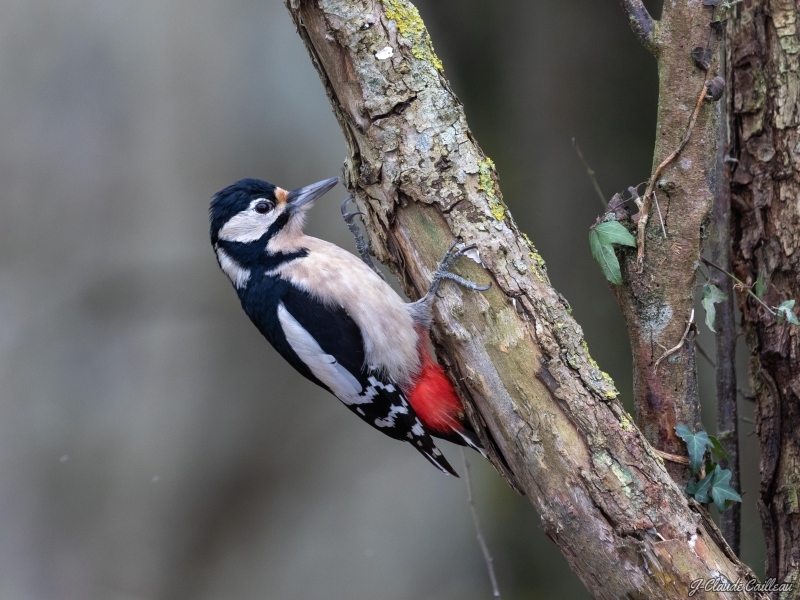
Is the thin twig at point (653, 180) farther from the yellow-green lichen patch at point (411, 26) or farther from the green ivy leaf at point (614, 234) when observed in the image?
the yellow-green lichen patch at point (411, 26)

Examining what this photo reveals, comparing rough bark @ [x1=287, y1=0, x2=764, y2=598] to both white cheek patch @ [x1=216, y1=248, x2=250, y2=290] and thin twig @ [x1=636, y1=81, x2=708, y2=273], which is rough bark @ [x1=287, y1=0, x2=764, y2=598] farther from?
white cheek patch @ [x1=216, y1=248, x2=250, y2=290]

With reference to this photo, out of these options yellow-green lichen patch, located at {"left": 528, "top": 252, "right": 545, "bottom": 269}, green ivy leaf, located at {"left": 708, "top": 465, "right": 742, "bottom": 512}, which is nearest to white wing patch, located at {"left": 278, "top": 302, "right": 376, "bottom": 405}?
yellow-green lichen patch, located at {"left": 528, "top": 252, "right": 545, "bottom": 269}

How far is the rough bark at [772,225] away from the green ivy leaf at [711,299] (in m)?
0.15

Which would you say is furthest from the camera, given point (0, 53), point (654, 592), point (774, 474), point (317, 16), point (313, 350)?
point (0, 53)

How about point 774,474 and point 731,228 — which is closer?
point 774,474

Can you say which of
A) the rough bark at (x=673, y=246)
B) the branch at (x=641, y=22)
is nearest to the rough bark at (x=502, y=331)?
the rough bark at (x=673, y=246)

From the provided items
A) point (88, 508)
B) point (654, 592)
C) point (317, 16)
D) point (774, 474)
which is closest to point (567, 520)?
point (654, 592)

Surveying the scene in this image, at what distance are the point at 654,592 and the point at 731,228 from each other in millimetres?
1206

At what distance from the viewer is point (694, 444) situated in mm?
1942

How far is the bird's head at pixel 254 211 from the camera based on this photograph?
2547mm

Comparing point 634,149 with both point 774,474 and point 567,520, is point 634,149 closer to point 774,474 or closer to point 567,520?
point 774,474

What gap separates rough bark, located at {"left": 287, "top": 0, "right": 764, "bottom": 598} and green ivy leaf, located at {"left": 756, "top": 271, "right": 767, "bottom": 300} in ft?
2.32

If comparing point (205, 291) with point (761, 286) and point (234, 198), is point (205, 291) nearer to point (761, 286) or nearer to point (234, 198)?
point (234, 198)

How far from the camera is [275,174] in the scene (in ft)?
13.5
